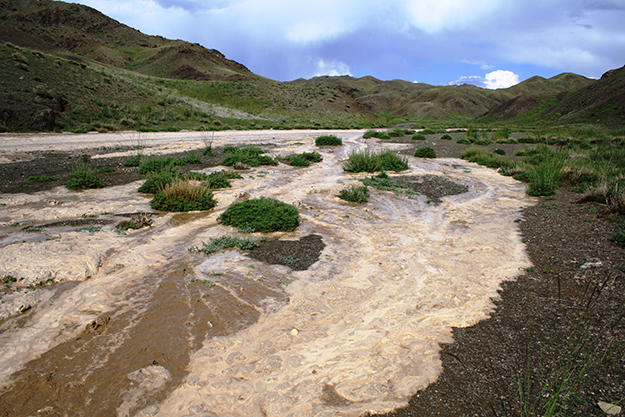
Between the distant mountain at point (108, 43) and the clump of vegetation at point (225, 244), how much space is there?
239 feet

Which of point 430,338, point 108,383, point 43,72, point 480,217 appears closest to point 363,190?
point 480,217

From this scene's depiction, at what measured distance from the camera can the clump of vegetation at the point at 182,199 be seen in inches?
303

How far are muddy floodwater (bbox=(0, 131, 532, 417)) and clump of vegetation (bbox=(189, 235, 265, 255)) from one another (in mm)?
161

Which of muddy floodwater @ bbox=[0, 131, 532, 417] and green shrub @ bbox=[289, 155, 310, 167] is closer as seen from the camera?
muddy floodwater @ bbox=[0, 131, 532, 417]

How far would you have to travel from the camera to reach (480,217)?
8133 mm

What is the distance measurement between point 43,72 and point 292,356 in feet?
109

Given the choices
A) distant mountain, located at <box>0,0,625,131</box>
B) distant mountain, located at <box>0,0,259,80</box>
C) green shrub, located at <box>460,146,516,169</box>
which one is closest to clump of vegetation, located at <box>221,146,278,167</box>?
green shrub, located at <box>460,146,516,169</box>

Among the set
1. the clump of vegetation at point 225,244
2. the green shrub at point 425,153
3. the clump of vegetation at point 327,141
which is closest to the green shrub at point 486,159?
the green shrub at point 425,153

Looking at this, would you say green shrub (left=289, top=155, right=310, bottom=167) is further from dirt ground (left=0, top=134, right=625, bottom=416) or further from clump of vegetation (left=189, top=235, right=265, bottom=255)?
clump of vegetation (left=189, top=235, right=265, bottom=255)

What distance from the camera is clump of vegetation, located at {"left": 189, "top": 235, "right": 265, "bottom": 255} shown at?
18.8 feet

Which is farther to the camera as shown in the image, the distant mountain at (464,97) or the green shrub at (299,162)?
the distant mountain at (464,97)

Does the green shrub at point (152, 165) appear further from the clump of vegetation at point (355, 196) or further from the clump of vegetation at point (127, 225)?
the clump of vegetation at point (355, 196)

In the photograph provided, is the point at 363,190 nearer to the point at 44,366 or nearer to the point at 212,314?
the point at 212,314

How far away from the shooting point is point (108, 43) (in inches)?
4013
